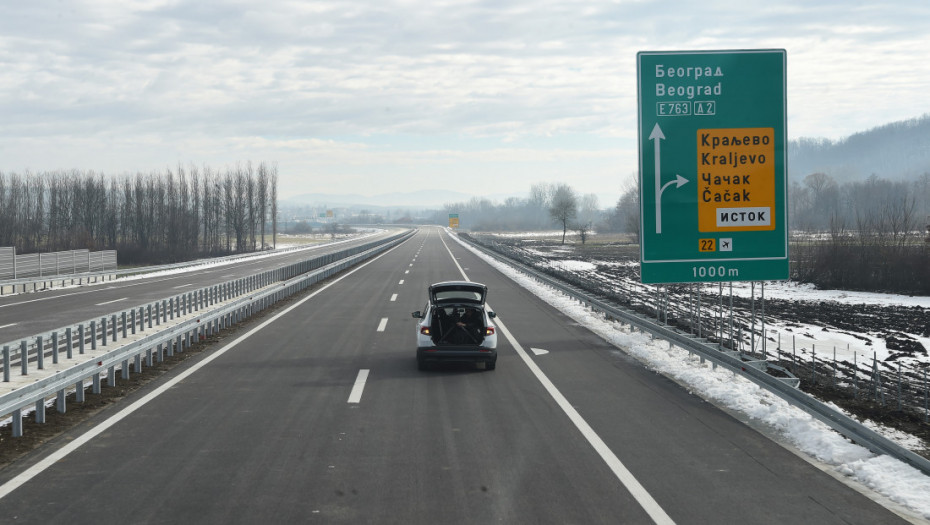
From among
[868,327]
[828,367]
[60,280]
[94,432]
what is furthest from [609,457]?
[60,280]

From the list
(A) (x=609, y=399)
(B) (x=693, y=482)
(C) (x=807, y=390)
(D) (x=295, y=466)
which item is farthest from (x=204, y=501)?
(C) (x=807, y=390)

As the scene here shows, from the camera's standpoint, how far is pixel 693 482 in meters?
6.96

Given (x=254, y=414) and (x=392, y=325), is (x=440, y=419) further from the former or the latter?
(x=392, y=325)

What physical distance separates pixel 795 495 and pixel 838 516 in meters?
0.55

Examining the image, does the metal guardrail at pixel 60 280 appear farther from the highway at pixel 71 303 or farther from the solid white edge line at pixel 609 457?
the solid white edge line at pixel 609 457

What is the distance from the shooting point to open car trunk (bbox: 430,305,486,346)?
13.1 meters

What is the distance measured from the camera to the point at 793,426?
902 cm

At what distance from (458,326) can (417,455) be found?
5.42 metres

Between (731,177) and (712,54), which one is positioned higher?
(712,54)

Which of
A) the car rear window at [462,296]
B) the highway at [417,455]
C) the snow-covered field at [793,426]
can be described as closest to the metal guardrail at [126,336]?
the highway at [417,455]

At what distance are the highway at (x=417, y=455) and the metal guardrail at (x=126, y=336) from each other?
666mm

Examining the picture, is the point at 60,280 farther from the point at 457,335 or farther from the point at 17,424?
the point at 17,424

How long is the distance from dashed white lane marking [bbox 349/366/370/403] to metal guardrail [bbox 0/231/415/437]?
3.67 m

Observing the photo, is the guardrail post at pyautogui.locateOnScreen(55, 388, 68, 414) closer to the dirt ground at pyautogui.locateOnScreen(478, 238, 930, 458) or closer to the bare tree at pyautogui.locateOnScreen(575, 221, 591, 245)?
the dirt ground at pyautogui.locateOnScreen(478, 238, 930, 458)
